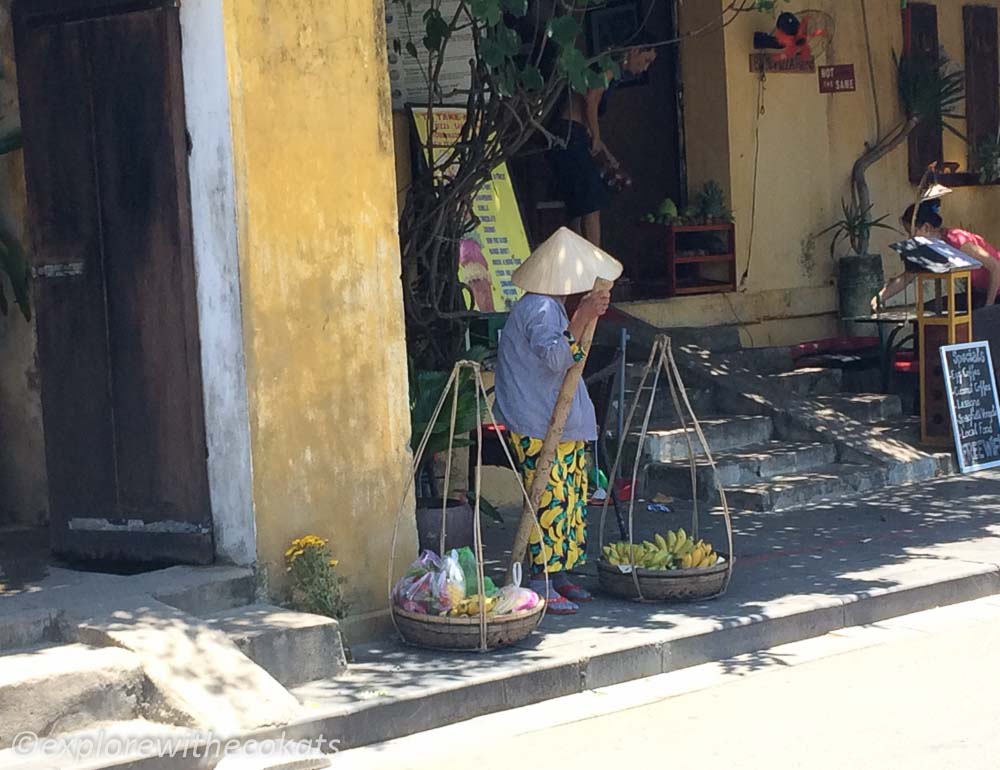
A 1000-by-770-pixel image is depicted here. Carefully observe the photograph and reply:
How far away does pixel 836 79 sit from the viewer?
43.7ft

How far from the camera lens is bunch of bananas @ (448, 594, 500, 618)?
6402 mm

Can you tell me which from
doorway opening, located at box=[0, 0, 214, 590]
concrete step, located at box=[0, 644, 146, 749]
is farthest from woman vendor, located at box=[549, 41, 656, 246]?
concrete step, located at box=[0, 644, 146, 749]

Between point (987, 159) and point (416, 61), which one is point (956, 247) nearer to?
point (987, 159)

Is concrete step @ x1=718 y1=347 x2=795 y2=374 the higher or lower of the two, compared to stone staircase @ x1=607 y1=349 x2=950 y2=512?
higher

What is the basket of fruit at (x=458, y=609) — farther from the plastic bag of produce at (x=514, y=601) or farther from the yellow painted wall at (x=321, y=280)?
the yellow painted wall at (x=321, y=280)

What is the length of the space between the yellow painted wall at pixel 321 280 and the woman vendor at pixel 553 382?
56 centimetres

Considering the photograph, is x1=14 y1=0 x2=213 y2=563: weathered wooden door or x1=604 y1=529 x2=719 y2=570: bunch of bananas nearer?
x1=14 y1=0 x2=213 y2=563: weathered wooden door

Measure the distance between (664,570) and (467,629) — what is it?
4.17 ft

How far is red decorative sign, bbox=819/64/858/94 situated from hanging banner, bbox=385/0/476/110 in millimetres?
4243

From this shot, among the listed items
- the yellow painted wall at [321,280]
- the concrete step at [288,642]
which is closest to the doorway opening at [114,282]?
the yellow painted wall at [321,280]

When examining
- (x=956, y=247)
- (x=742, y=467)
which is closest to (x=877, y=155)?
(x=956, y=247)

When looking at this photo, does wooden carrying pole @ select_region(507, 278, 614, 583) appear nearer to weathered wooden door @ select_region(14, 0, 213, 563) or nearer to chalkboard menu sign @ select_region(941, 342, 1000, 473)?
weathered wooden door @ select_region(14, 0, 213, 563)

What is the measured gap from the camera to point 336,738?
561 cm

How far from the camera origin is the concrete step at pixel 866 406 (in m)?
11.4
